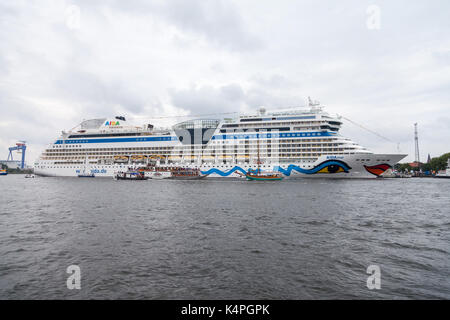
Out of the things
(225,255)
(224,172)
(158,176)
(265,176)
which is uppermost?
(224,172)

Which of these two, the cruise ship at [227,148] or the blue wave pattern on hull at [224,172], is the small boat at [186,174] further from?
the blue wave pattern on hull at [224,172]

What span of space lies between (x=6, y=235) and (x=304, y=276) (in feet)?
49.3

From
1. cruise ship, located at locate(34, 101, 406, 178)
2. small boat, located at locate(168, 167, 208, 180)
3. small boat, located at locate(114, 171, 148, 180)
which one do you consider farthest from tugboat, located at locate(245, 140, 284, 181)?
small boat, located at locate(114, 171, 148, 180)

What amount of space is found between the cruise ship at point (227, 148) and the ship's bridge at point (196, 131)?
0.92 feet

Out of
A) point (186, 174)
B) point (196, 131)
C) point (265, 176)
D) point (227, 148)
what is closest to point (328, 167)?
point (265, 176)

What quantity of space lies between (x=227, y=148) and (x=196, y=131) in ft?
38.3

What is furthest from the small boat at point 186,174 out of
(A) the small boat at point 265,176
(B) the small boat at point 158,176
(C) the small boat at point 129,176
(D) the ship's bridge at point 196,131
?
(A) the small boat at point 265,176

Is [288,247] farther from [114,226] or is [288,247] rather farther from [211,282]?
[114,226]

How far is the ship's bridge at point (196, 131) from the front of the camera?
69.8 m

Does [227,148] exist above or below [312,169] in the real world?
above

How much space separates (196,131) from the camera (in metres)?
71.6

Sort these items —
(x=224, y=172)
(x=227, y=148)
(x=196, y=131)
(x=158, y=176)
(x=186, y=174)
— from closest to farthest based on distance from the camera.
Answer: (x=224, y=172), (x=186, y=174), (x=227, y=148), (x=158, y=176), (x=196, y=131)

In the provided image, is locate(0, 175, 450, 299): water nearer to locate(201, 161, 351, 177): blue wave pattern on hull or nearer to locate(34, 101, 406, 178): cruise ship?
locate(201, 161, 351, 177): blue wave pattern on hull

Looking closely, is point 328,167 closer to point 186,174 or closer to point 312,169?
point 312,169
